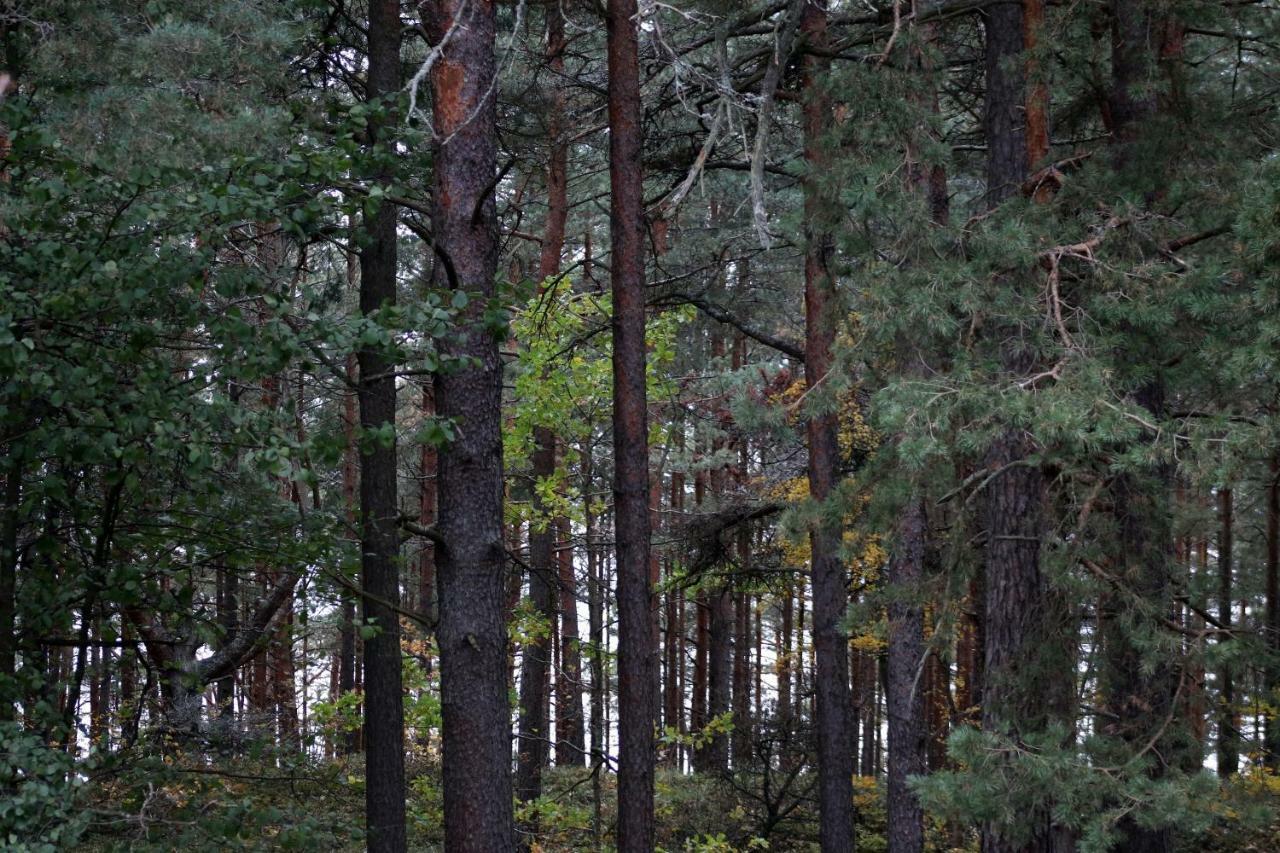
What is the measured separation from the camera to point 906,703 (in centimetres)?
1077

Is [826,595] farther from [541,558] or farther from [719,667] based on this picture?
[719,667]

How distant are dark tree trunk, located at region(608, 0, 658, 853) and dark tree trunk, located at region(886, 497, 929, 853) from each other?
3.50m

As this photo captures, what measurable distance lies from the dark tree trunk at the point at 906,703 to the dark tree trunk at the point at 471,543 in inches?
214

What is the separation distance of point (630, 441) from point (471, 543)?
2.18m

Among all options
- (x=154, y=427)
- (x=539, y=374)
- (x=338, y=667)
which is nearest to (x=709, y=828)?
(x=539, y=374)

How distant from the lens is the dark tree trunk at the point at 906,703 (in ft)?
34.9

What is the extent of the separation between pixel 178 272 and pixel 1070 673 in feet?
20.1

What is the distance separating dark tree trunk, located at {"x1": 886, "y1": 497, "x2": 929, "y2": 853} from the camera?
34.9ft

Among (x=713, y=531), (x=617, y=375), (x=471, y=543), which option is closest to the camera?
(x=471, y=543)

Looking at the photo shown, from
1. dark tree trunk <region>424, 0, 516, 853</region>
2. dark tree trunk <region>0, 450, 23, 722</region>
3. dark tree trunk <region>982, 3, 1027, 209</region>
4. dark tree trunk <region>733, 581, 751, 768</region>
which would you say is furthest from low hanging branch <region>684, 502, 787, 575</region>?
dark tree trunk <region>0, 450, 23, 722</region>

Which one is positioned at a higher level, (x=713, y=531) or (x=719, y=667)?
(x=713, y=531)

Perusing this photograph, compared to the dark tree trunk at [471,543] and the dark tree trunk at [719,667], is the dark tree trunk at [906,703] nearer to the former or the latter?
the dark tree trunk at [471,543]

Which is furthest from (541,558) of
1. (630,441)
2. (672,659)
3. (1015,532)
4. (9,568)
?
(672,659)

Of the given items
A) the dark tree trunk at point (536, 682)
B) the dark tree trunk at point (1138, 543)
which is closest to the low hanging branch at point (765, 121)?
the dark tree trunk at point (1138, 543)
